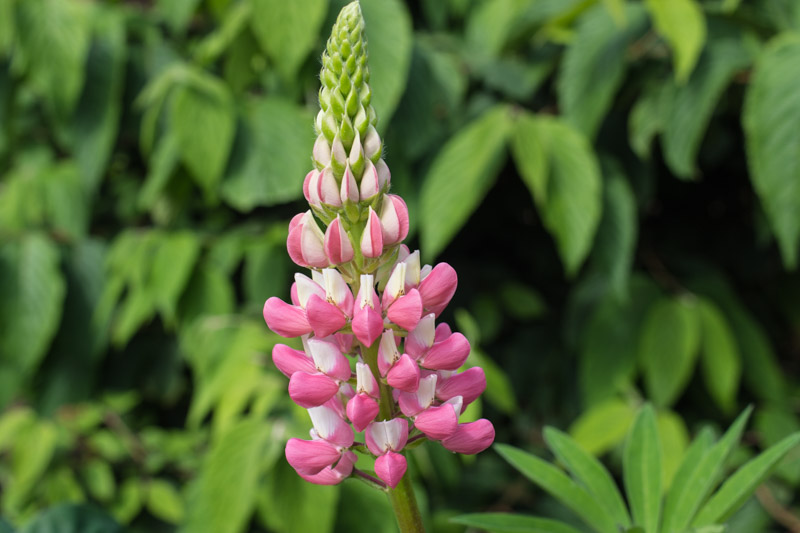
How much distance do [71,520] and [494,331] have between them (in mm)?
1087

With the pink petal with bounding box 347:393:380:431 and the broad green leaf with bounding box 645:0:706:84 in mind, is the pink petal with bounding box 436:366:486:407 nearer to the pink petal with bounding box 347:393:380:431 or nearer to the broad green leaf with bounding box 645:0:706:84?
the pink petal with bounding box 347:393:380:431

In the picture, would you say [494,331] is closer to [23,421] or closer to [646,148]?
[646,148]

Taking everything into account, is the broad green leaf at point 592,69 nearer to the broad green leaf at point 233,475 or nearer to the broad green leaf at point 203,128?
the broad green leaf at point 203,128

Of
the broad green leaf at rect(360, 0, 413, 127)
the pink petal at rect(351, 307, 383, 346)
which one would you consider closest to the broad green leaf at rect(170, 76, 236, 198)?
the broad green leaf at rect(360, 0, 413, 127)

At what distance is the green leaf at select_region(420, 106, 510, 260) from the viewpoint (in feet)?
3.94

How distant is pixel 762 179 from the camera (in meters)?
1.13

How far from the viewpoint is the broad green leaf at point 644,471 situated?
0.54m

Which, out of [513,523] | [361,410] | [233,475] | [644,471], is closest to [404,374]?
[361,410]

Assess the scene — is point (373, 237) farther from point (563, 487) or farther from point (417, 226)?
point (417, 226)

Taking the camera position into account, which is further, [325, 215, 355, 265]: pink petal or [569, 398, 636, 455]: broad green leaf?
[569, 398, 636, 455]: broad green leaf

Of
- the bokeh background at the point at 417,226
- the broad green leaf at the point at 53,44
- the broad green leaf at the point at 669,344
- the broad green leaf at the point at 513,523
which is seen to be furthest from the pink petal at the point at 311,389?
the broad green leaf at the point at 53,44

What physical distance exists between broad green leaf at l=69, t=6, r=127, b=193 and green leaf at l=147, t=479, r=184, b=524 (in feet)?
2.46

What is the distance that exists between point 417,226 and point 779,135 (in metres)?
0.66

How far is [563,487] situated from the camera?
19.7 inches
